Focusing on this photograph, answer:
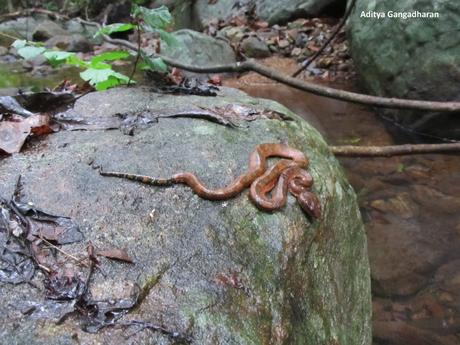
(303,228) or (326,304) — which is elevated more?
(303,228)

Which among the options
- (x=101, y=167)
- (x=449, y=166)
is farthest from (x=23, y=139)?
(x=449, y=166)

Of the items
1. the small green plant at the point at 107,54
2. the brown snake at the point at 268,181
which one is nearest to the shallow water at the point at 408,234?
the brown snake at the point at 268,181

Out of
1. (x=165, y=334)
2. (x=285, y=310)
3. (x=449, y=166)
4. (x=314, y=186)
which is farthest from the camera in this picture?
(x=449, y=166)

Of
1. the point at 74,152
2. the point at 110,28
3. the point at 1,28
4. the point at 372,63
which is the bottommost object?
the point at 1,28

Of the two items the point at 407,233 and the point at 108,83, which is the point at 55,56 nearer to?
the point at 108,83

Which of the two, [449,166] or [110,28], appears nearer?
[110,28]

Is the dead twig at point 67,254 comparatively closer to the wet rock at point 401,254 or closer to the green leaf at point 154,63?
the green leaf at point 154,63

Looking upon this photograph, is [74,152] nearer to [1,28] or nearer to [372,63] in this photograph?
[372,63]
